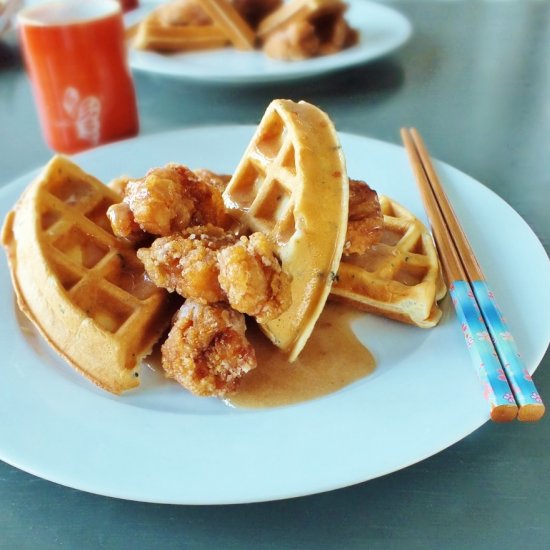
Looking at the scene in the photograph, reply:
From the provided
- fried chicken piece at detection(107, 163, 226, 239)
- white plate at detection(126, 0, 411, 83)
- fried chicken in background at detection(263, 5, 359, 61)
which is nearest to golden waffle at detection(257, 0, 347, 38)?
fried chicken in background at detection(263, 5, 359, 61)

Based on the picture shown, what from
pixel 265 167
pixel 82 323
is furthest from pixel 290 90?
pixel 82 323

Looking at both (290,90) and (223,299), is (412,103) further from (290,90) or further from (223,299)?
(223,299)

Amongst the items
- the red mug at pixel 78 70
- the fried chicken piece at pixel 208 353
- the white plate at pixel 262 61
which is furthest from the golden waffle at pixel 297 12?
the fried chicken piece at pixel 208 353

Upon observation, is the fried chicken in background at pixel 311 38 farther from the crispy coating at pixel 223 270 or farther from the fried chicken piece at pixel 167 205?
the crispy coating at pixel 223 270

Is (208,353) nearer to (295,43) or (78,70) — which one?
(78,70)

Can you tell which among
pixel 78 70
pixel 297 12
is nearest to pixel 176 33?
pixel 297 12

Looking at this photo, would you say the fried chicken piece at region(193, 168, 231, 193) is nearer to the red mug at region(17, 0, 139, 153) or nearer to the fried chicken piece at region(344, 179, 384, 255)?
the fried chicken piece at region(344, 179, 384, 255)

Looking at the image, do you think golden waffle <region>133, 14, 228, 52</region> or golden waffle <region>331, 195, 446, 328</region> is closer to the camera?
golden waffle <region>331, 195, 446, 328</region>
